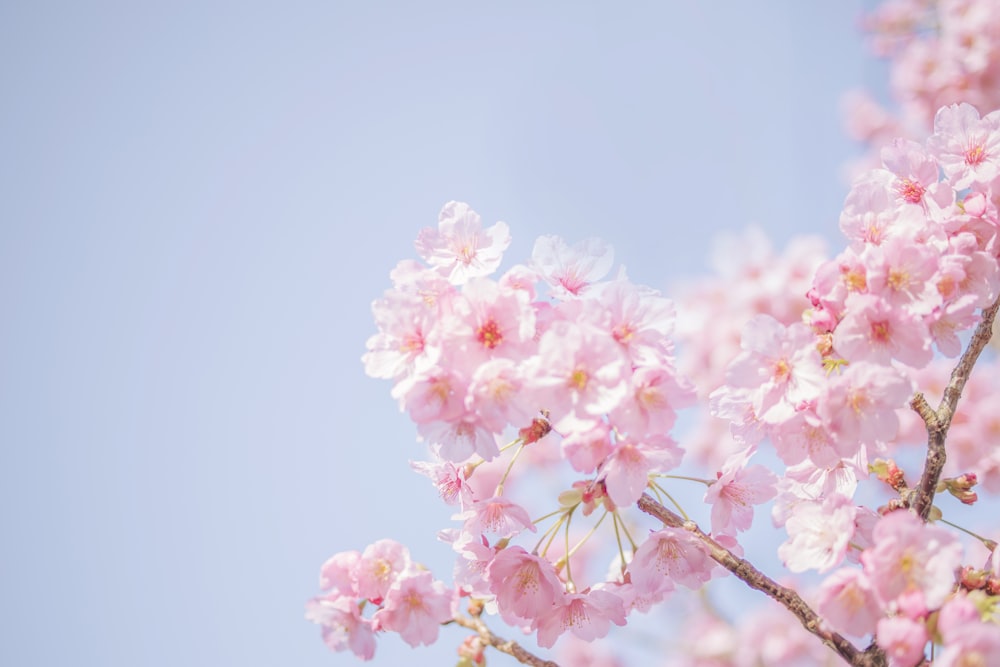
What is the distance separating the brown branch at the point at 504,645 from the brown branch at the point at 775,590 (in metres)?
0.59

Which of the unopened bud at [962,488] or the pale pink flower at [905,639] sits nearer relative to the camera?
the pale pink flower at [905,639]

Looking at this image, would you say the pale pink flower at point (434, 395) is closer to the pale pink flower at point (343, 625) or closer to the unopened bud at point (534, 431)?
the unopened bud at point (534, 431)

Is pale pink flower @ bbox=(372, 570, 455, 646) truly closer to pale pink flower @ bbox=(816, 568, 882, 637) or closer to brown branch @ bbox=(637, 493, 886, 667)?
brown branch @ bbox=(637, 493, 886, 667)

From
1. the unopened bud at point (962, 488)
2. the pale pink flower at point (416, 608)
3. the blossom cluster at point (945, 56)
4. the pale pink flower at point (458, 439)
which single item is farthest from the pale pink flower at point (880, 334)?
the blossom cluster at point (945, 56)

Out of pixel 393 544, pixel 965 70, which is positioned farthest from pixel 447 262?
pixel 965 70

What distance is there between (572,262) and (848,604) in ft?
3.67

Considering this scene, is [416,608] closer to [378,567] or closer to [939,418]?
[378,567]

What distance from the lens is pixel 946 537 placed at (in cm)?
146

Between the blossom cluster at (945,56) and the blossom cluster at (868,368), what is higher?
the blossom cluster at (945,56)

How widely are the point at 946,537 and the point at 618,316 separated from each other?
905mm

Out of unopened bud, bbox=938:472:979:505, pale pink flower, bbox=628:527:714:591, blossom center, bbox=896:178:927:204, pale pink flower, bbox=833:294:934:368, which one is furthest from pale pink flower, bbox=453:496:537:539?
blossom center, bbox=896:178:927:204

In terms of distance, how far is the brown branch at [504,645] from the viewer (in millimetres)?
2000

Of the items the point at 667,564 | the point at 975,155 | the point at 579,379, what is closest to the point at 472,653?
the point at 667,564

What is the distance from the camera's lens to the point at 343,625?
192 centimetres
